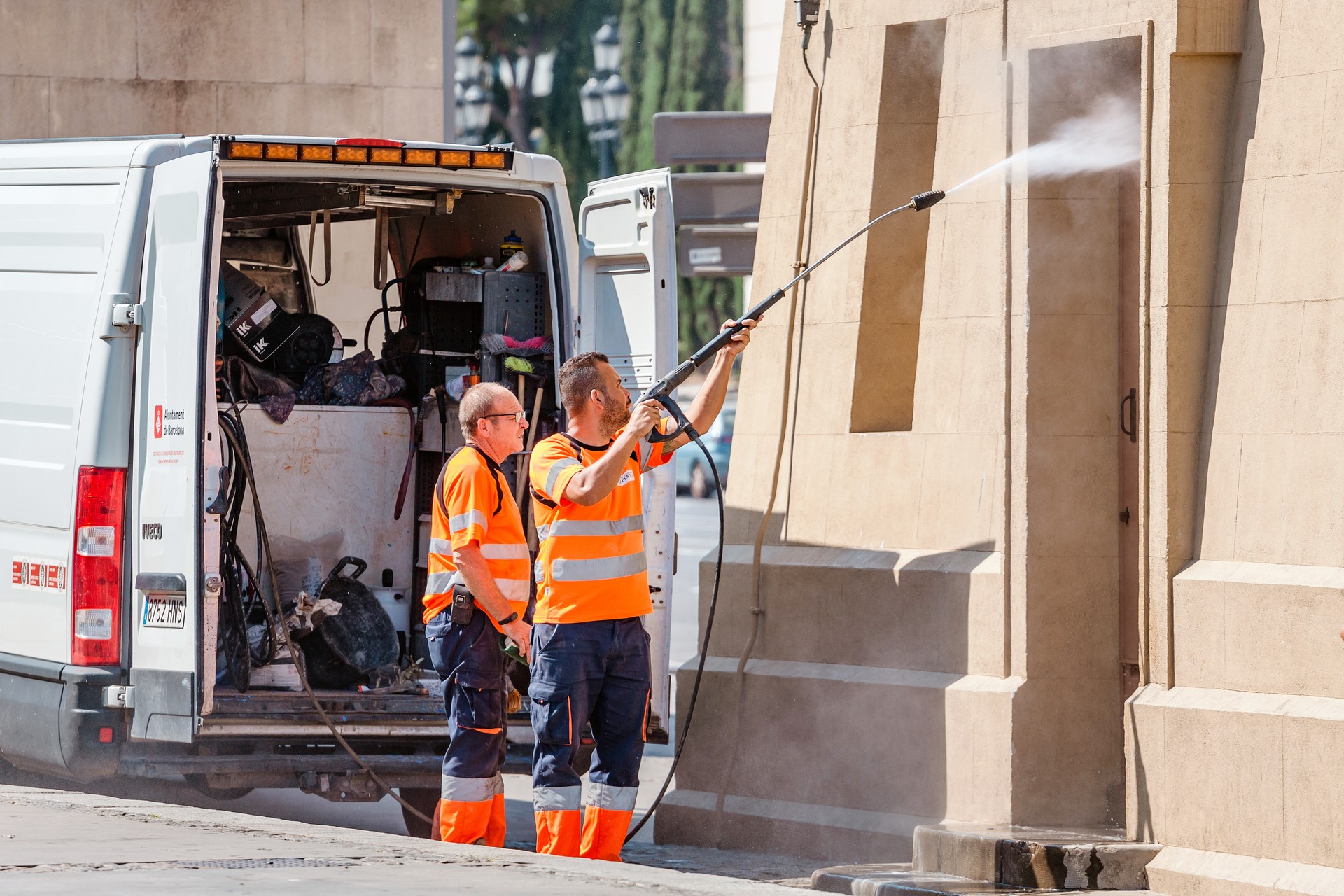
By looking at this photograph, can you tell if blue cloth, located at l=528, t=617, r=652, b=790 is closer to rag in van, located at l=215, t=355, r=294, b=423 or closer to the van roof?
the van roof

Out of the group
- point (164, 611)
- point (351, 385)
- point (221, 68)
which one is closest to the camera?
point (164, 611)

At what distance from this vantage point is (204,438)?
673cm

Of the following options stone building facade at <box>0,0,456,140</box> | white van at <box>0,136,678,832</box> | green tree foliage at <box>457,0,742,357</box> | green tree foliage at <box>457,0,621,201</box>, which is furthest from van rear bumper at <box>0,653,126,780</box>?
green tree foliage at <box>457,0,621,201</box>

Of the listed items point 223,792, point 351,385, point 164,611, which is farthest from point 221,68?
point 164,611

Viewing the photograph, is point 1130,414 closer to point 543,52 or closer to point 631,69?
point 631,69

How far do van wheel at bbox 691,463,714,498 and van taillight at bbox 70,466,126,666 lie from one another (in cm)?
2491

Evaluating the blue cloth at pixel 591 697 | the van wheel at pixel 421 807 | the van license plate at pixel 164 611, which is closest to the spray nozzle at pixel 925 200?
the blue cloth at pixel 591 697

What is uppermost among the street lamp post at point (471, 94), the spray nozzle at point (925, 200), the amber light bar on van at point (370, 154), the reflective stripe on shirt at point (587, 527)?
the street lamp post at point (471, 94)

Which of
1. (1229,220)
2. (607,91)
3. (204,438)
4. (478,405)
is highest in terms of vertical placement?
(607,91)

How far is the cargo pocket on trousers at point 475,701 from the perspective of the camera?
6836 millimetres

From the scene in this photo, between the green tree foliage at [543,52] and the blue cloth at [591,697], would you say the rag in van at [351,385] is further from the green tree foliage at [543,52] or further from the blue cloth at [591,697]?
the green tree foliage at [543,52]

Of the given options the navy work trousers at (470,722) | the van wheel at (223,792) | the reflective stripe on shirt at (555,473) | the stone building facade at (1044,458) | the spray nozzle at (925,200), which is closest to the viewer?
the stone building facade at (1044,458)

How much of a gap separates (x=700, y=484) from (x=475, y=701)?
2558 cm

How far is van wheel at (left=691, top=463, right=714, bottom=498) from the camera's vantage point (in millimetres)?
32062
